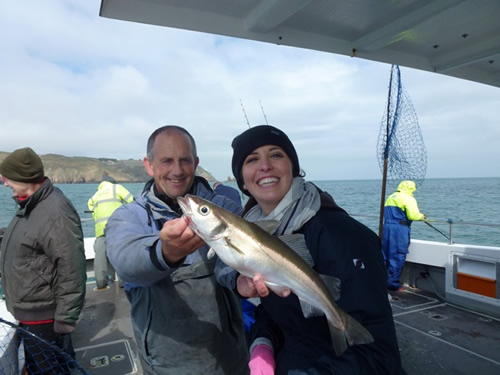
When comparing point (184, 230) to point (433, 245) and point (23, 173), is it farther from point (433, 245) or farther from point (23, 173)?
point (433, 245)

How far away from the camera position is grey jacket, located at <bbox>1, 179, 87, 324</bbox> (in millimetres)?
3666

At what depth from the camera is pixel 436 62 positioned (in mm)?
3908

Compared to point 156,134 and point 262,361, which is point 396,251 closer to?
point 262,361

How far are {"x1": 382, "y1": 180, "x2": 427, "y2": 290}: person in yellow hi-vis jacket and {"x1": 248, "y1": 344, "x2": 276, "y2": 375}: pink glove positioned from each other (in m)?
6.75

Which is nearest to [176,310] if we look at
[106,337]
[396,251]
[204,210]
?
[204,210]

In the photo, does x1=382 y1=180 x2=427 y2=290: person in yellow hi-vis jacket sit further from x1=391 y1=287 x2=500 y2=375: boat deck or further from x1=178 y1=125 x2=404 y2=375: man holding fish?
x1=178 y1=125 x2=404 y2=375: man holding fish

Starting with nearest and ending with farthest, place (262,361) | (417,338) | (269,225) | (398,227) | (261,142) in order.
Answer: (269,225), (262,361), (261,142), (417,338), (398,227)

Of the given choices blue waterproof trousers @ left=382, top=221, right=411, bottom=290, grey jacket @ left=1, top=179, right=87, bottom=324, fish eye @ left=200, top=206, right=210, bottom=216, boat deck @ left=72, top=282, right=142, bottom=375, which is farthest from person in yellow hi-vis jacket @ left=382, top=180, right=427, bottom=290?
fish eye @ left=200, top=206, right=210, bottom=216

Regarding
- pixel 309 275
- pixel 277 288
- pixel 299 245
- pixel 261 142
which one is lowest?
pixel 277 288

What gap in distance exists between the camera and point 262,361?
89.4 inches

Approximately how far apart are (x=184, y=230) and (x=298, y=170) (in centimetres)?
111

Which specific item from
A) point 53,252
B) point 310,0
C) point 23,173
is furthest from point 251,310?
point 310,0

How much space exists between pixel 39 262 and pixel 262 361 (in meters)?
2.93

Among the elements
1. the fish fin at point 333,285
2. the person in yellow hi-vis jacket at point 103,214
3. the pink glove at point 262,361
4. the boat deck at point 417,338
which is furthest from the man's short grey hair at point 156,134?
the person in yellow hi-vis jacket at point 103,214
